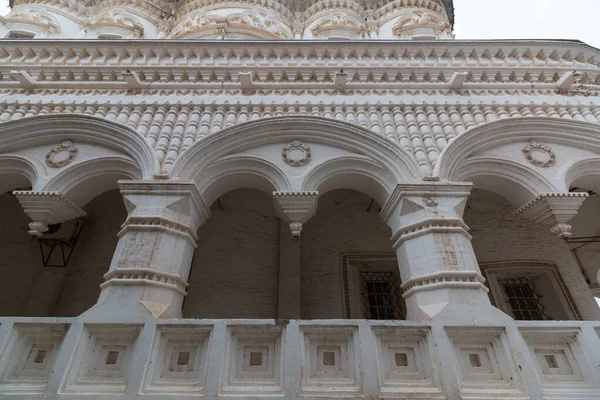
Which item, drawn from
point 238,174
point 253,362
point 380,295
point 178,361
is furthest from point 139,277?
point 380,295

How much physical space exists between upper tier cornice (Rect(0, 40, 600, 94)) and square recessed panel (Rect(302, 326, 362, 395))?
3402 mm

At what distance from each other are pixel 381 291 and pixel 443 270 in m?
2.78

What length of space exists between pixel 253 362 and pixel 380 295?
11.1ft

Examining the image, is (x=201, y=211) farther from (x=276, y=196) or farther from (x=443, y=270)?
(x=443, y=270)

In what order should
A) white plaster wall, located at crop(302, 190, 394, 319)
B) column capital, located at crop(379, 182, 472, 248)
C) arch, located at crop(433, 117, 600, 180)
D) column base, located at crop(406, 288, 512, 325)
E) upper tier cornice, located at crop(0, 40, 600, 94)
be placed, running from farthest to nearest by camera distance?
1. white plaster wall, located at crop(302, 190, 394, 319)
2. upper tier cornice, located at crop(0, 40, 600, 94)
3. arch, located at crop(433, 117, 600, 180)
4. column capital, located at crop(379, 182, 472, 248)
5. column base, located at crop(406, 288, 512, 325)

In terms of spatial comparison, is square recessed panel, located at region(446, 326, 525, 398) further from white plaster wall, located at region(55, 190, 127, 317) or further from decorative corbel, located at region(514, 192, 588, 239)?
white plaster wall, located at region(55, 190, 127, 317)

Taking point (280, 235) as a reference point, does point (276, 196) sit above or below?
below

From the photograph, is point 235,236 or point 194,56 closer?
point 194,56

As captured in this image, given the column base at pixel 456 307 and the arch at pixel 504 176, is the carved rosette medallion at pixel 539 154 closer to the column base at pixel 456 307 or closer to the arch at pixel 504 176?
the arch at pixel 504 176

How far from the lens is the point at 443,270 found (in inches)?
124

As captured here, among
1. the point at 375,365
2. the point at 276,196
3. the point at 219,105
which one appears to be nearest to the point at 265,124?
the point at 219,105

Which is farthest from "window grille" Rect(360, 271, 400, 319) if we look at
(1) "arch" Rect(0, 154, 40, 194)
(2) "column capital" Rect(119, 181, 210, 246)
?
(1) "arch" Rect(0, 154, 40, 194)

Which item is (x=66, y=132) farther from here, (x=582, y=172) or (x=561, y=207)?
(x=582, y=172)

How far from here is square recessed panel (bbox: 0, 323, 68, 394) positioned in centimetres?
268
